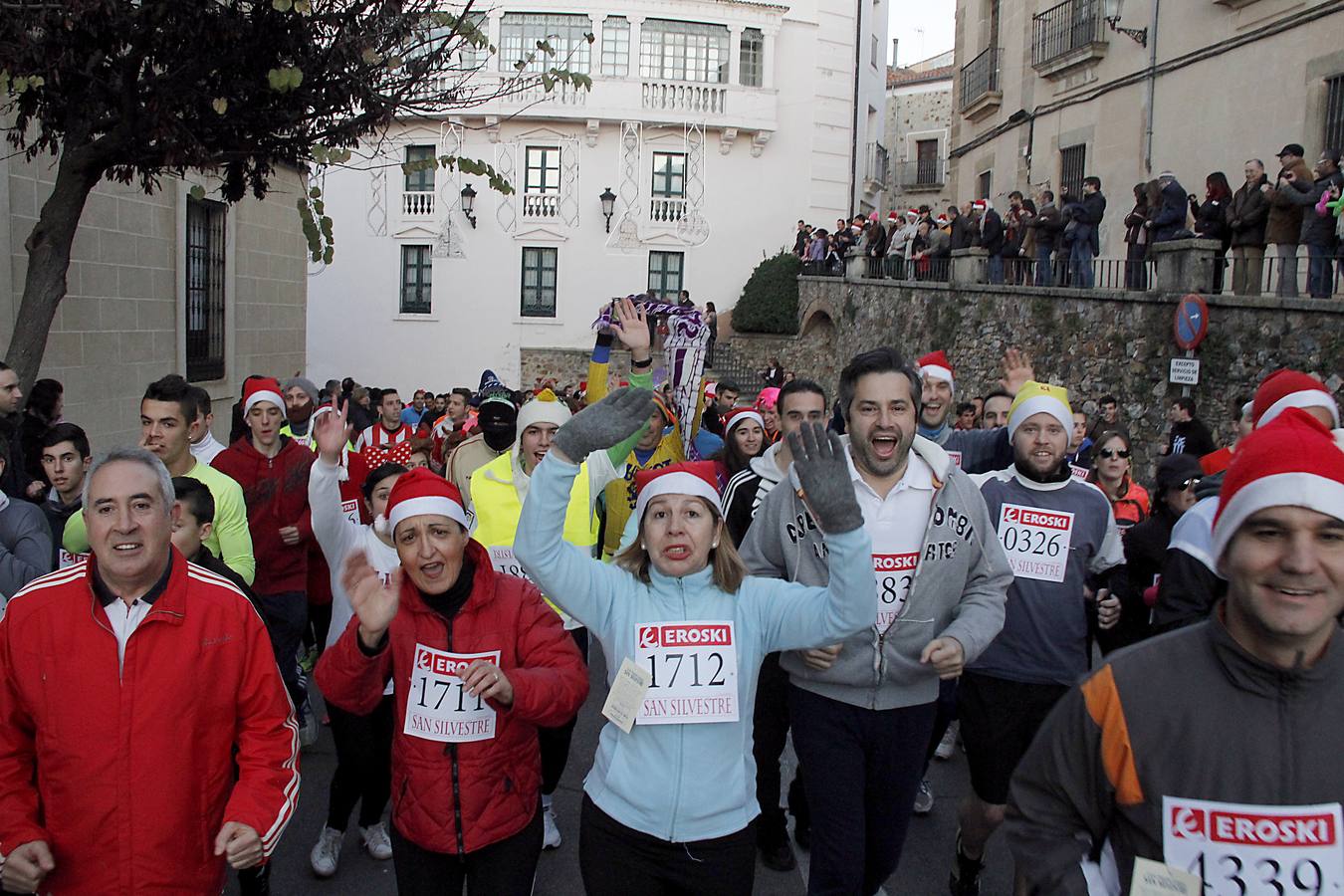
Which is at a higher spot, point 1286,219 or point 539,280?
point 539,280

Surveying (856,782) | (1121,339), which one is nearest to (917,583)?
(856,782)

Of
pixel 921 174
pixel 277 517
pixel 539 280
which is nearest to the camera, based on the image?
pixel 277 517

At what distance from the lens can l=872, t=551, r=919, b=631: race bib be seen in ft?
12.3

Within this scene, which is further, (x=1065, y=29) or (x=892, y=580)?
(x=1065, y=29)

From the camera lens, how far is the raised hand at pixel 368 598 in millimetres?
3062

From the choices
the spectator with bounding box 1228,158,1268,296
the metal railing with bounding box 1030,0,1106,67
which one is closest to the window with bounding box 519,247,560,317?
the metal railing with bounding box 1030,0,1106,67

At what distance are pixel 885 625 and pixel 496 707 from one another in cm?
A: 139

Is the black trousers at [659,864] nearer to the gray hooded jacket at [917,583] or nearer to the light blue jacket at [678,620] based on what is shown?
the light blue jacket at [678,620]

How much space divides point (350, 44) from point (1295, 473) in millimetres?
7015

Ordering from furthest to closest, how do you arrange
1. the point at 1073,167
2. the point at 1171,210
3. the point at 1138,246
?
the point at 1073,167 → the point at 1138,246 → the point at 1171,210

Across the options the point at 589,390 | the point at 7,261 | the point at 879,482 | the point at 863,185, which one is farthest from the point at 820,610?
the point at 863,185

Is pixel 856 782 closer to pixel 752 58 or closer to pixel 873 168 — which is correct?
pixel 752 58

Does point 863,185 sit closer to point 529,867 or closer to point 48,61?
point 48,61

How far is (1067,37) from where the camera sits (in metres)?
19.4
